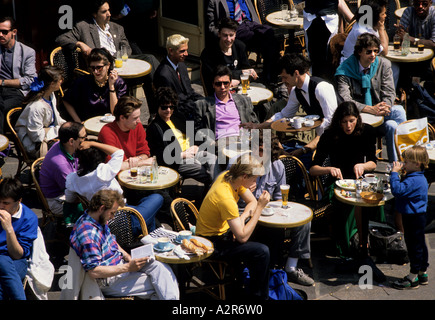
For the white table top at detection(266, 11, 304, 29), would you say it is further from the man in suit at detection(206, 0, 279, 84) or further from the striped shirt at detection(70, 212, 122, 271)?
the striped shirt at detection(70, 212, 122, 271)

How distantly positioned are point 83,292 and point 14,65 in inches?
162

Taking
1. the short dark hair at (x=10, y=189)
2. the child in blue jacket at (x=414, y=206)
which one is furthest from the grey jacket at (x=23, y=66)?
the child in blue jacket at (x=414, y=206)

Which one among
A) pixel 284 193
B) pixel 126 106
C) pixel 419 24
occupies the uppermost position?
pixel 126 106

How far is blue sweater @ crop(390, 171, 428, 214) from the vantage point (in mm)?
6523

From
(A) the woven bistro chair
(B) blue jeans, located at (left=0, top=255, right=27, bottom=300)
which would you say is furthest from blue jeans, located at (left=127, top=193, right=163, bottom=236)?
(B) blue jeans, located at (left=0, top=255, right=27, bottom=300)

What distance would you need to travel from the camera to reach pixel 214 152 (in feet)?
26.4

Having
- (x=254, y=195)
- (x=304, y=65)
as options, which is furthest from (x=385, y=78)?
(x=254, y=195)

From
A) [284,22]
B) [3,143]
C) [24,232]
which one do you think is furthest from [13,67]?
[284,22]

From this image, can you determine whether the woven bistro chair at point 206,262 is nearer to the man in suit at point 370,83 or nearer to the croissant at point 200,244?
the croissant at point 200,244

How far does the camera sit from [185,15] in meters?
11.7

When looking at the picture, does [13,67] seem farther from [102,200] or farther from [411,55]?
[411,55]

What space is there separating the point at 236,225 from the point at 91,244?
121cm

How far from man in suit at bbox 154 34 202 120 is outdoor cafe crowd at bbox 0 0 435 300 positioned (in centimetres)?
2

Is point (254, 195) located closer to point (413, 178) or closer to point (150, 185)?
point (150, 185)
